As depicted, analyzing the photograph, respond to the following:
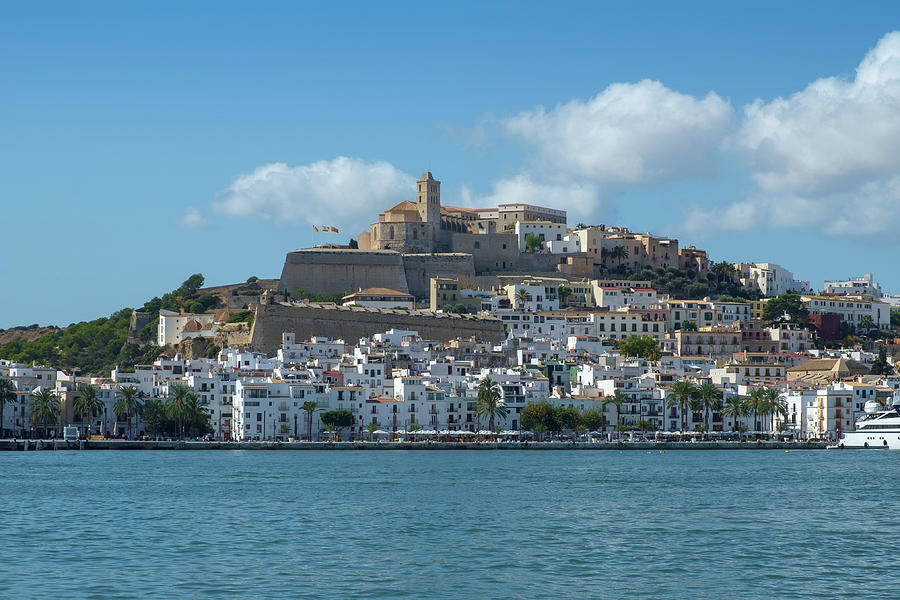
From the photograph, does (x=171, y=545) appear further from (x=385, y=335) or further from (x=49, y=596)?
(x=385, y=335)

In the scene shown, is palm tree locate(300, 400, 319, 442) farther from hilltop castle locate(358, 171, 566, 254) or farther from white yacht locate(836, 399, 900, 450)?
hilltop castle locate(358, 171, 566, 254)

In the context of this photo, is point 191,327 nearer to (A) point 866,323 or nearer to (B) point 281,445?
(B) point 281,445

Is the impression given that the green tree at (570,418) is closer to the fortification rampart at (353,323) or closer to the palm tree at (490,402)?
the palm tree at (490,402)

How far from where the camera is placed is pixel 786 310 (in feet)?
342

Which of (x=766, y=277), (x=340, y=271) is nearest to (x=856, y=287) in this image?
(x=766, y=277)

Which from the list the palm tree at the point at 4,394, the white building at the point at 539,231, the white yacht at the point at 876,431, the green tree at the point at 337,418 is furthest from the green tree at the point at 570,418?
the white building at the point at 539,231

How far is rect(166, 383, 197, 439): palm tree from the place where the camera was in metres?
71.0

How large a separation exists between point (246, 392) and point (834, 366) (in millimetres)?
34732

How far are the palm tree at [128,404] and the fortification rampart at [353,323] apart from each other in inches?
743

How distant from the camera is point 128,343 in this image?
101m

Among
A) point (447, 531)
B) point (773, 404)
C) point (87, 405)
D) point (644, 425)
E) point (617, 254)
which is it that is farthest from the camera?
point (617, 254)

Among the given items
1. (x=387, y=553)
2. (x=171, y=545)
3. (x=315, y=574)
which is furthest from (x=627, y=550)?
(x=171, y=545)

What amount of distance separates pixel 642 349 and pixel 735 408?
17049 mm

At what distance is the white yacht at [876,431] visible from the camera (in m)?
70.0
